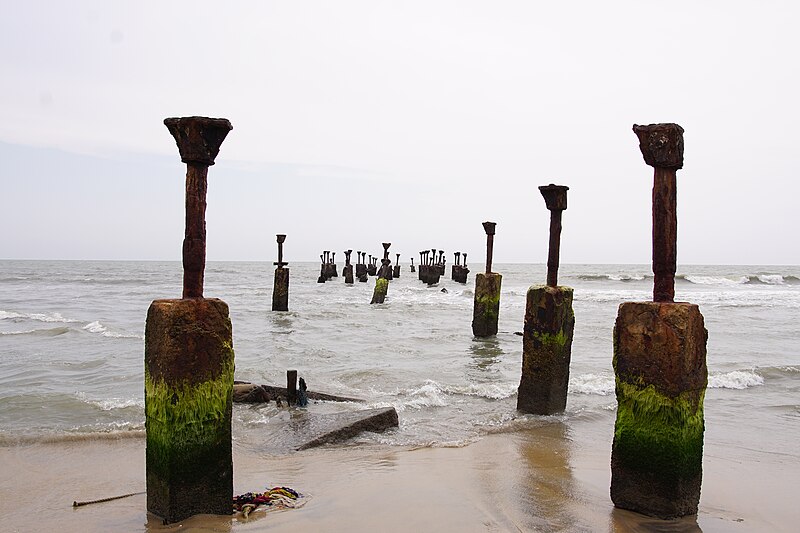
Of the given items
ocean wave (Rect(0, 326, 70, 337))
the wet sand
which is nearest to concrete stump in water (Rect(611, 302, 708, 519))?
the wet sand

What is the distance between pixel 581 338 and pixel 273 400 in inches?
388

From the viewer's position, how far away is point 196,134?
169 inches

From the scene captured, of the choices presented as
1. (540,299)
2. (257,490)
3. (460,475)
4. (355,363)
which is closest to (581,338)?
(355,363)

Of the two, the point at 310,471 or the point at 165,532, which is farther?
the point at 310,471

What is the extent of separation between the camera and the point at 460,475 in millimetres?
5727

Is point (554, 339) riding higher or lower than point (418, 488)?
higher

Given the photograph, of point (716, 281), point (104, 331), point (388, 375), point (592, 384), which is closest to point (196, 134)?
point (388, 375)

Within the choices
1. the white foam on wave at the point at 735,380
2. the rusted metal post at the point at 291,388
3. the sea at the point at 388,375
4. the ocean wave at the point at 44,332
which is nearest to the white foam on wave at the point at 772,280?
the sea at the point at 388,375

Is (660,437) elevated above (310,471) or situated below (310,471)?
Answer: above

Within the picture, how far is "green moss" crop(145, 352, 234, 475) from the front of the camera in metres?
4.21

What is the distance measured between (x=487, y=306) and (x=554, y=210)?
8340mm

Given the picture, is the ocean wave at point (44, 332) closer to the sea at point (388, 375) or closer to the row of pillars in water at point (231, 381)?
the sea at point (388, 375)

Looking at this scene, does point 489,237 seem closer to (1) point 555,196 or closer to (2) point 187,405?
(1) point 555,196

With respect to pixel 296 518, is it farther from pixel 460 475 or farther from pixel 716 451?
pixel 716 451
